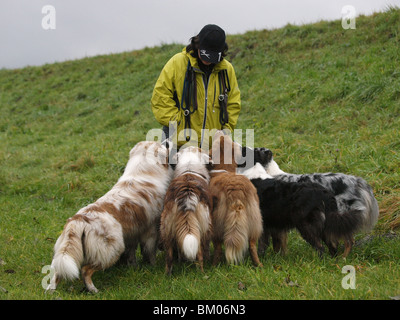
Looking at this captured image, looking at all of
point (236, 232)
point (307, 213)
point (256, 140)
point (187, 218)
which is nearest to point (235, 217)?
point (236, 232)

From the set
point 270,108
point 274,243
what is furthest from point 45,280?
point 270,108

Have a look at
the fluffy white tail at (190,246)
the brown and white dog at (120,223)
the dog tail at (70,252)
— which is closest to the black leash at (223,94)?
the brown and white dog at (120,223)

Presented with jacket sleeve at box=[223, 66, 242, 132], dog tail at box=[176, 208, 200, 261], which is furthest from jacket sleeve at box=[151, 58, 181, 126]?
dog tail at box=[176, 208, 200, 261]

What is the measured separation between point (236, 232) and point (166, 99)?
210 centimetres

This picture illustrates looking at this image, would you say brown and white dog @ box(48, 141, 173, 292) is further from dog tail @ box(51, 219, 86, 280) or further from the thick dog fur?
the thick dog fur

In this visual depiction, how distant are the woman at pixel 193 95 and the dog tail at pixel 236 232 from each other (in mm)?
1407

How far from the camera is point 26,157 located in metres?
12.2

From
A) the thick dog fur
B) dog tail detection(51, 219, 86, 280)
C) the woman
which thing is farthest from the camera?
the woman

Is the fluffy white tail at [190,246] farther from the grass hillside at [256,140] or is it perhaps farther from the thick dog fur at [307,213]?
the thick dog fur at [307,213]

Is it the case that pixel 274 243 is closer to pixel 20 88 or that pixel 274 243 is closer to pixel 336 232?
pixel 336 232

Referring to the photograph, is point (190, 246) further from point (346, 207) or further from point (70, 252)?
point (346, 207)

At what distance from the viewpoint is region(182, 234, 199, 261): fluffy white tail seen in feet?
14.2

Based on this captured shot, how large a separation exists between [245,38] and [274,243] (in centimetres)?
1225

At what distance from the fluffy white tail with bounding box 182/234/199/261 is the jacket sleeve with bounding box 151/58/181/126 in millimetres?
1892
